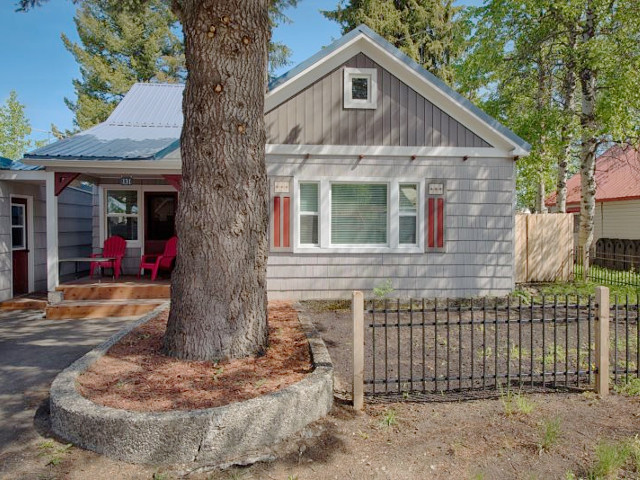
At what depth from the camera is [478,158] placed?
9430mm

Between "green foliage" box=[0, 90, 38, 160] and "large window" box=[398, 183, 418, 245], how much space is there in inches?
1363

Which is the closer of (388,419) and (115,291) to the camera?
(388,419)

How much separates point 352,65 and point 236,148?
5396 mm

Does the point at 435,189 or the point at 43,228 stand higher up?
the point at 435,189

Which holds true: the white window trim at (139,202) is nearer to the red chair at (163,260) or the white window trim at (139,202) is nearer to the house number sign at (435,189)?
the red chair at (163,260)

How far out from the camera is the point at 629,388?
178 inches

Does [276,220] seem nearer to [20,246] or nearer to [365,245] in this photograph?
[365,245]

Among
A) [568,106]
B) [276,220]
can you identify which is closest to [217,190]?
[276,220]

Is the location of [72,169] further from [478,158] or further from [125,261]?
[478,158]

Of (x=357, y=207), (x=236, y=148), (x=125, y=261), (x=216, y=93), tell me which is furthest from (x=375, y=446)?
(x=125, y=261)

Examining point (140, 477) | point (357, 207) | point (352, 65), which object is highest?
point (352, 65)

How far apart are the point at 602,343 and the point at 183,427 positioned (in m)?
4.11

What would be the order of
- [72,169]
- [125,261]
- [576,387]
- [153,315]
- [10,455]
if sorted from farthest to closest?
[125,261], [72,169], [153,315], [576,387], [10,455]

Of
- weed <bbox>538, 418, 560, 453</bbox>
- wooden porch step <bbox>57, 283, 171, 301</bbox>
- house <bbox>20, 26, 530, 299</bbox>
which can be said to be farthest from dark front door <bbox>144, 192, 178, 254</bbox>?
weed <bbox>538, 418, 560, 453</bbox>
